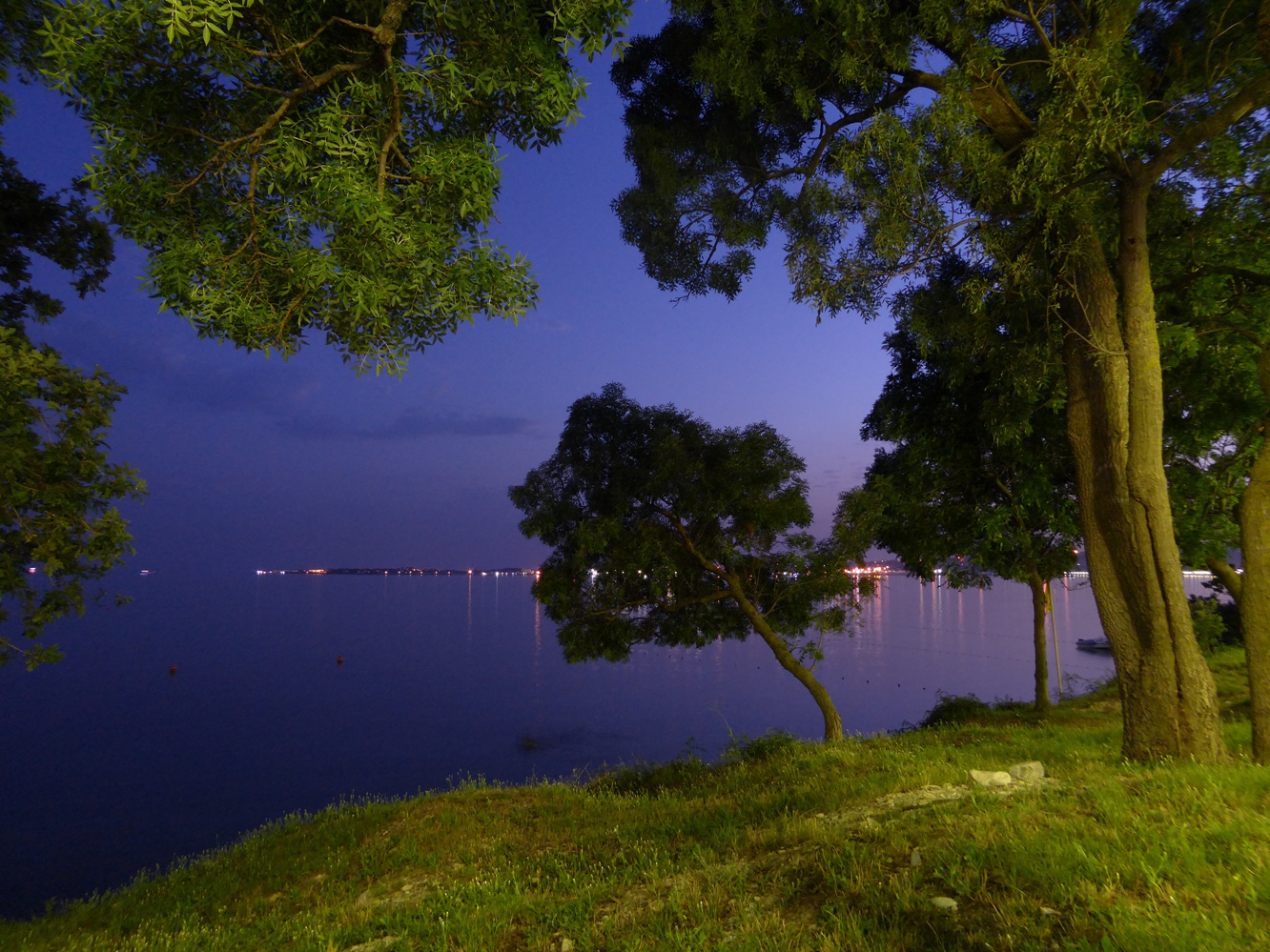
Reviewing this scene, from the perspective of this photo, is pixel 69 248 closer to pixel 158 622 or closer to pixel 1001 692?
pixel 1001 692

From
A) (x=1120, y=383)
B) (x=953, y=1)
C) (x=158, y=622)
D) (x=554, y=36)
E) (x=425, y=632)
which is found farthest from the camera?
(x=158, y=622)

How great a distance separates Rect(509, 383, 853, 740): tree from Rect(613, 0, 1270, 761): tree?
301 inches

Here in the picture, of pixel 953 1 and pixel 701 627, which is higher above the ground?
pixel 953 1

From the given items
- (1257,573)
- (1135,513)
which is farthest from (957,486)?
(1135,513)

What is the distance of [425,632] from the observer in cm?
11219

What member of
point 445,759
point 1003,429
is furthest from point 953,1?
point 445,759

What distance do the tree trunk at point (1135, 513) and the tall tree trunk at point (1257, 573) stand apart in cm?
136

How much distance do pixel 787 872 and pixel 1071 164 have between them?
964 cm

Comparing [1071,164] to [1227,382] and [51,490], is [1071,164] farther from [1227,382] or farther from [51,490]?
[51,490]

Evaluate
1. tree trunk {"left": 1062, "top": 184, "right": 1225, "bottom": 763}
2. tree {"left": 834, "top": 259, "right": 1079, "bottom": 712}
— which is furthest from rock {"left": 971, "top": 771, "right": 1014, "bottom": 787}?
tree {"left": 834, "top": 259, "right": 1079, "bottom": 712}

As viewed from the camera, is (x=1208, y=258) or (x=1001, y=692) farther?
(x=1001, y=692)

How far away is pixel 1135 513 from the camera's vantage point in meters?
8.71

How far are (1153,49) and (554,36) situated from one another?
1023 centimetres

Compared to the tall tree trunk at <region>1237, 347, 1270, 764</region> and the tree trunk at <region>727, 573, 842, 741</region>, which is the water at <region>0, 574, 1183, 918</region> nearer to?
the tree trunk at <region>727, 573, 842, 741</region>
